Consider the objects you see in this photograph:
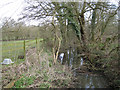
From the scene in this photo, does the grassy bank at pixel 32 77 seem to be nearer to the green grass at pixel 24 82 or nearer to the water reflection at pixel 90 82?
the green grass at pixel 24 82

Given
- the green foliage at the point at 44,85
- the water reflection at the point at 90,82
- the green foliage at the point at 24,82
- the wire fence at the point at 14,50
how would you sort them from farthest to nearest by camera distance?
the water reflection at the point at 90,82 → the green foliage at the point at 44,85 → the green foliage at the point at 24,82 → the wire fence at the point at 14,50

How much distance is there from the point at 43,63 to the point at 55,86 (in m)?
1.35

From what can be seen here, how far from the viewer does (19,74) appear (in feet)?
11.5

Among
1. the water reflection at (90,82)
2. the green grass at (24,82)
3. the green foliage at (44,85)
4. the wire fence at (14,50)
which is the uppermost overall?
the wire fence at (14,50)

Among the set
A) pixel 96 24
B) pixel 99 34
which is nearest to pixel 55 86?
pixel 99 34

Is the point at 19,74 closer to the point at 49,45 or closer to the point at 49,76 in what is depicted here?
the point at 49,76

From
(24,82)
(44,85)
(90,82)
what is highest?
(24,82)

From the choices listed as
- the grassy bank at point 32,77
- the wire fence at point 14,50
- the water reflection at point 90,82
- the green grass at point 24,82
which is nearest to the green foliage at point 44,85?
the grassy bank at point 32,77

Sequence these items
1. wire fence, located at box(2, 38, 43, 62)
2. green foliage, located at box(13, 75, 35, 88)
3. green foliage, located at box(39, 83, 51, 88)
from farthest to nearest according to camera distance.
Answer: green foliage, located at box(39, 83, 51, 88) → green foliage, located at box(13, 75, 35, 88) → wire fence, located at box(2, 38, 43, 62)

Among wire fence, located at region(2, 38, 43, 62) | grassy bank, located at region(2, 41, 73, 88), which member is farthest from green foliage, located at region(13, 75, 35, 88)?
wire fence, located at region(2, 38, 43, 62)

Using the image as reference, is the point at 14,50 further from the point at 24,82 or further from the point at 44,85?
the point at 44,85

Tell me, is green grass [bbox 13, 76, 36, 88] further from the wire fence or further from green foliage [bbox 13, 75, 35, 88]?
the wire fence

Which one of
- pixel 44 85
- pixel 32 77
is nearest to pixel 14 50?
pixel 32 77

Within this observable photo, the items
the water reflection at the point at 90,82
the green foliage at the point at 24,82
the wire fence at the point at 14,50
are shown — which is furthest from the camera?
the water reflection at the point at 90,82
